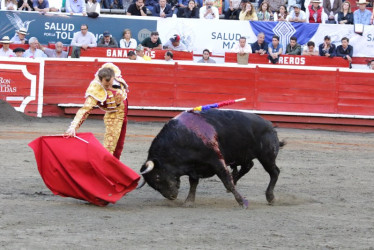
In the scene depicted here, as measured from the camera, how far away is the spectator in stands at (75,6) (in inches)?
670

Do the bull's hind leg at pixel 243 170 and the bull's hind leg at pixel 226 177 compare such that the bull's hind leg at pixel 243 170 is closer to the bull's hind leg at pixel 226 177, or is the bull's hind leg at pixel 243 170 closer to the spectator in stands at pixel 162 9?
the bull's hind leg at pixel 226 177

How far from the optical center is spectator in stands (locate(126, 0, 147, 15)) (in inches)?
679

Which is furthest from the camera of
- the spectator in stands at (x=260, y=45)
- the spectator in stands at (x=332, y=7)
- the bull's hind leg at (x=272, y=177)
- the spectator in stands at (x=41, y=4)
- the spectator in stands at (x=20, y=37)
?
the spectator in stands at (x=332, y=7)

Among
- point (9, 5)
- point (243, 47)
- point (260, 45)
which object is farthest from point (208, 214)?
point (9, 5)

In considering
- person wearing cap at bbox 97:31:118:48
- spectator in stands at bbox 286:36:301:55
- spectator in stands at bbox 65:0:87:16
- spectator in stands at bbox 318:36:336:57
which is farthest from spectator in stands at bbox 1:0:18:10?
spectator in stands at bbox 318:36:336:57

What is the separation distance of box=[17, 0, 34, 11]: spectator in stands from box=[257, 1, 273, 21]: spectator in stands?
15.7 ft

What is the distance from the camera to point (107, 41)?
54.0 ft

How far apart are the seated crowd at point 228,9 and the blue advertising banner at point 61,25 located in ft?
0.55

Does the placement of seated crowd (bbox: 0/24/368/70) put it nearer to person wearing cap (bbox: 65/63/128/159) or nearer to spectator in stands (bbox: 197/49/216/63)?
spectator in stands (bbox: 197/49/216/63)

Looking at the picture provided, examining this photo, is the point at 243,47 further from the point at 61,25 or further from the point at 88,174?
the point at 88,174

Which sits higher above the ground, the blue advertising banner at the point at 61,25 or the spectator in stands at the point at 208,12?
the spectator in stands at the point at 208,12

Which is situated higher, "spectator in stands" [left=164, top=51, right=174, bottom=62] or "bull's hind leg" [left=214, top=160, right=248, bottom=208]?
"spectator in stands" [left=164, top=51, right=174, bottom=62]

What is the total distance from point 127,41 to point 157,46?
61cm

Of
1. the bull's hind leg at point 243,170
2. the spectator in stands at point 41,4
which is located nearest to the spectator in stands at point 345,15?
the spectator in stands at point 41,4
